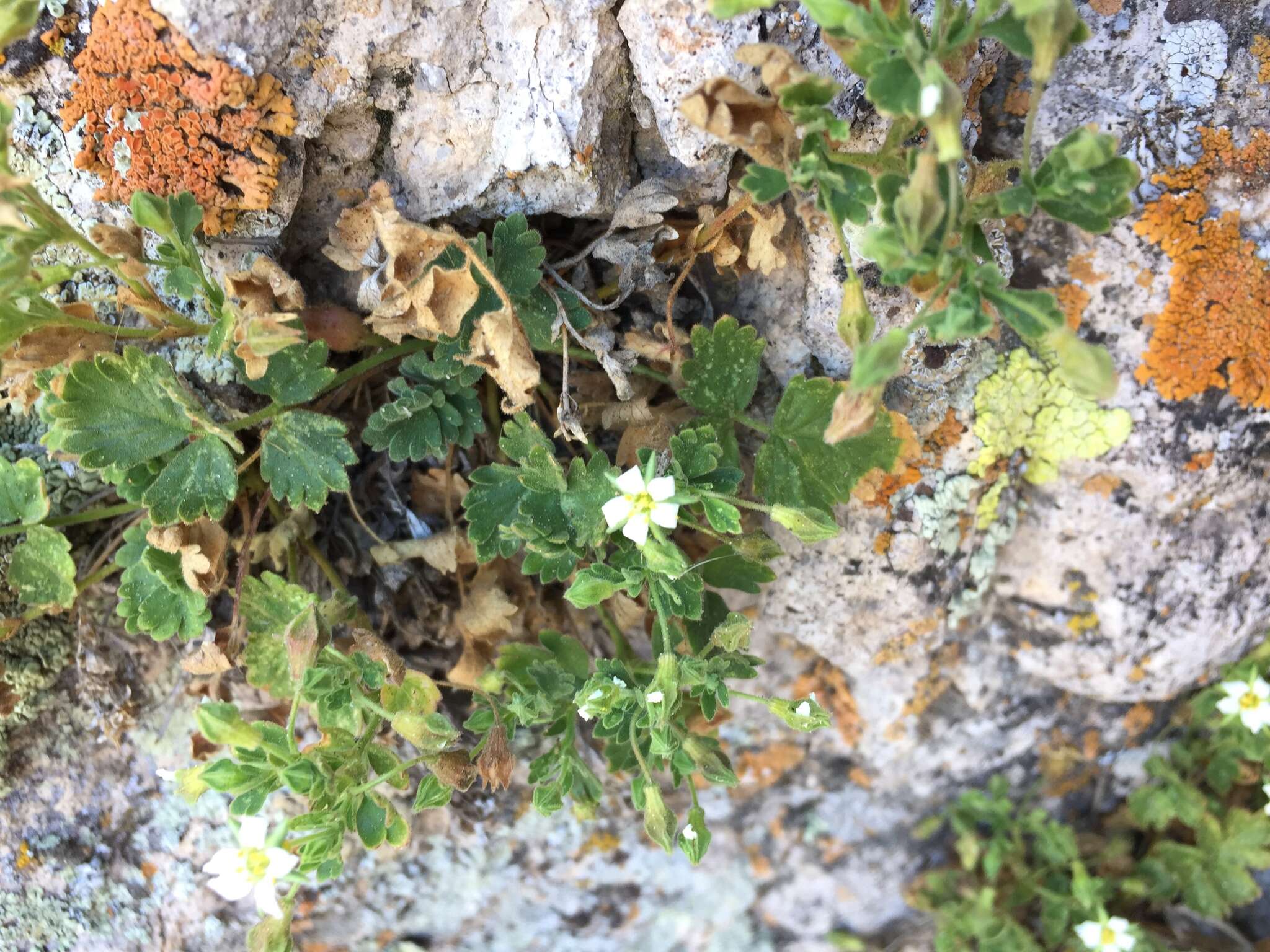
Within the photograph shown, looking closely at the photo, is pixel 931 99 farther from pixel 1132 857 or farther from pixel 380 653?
pixel 1132 857

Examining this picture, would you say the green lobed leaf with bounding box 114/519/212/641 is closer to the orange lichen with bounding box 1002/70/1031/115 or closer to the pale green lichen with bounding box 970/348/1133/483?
the pale green lichen with bounding box 970/348/1133/483

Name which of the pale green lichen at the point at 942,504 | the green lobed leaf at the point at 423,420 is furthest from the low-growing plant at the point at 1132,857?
the green lobed leaf at the point at 423,420

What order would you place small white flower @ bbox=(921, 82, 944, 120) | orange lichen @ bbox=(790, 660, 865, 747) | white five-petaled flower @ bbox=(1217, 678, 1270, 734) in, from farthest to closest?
orange lichen @ bbox=(790, 660, 865, 747), white five-petaled flower @ bbox=(1217, 678, 1270, 734), small white flower @ bbox=(921, 82, 944, 120)

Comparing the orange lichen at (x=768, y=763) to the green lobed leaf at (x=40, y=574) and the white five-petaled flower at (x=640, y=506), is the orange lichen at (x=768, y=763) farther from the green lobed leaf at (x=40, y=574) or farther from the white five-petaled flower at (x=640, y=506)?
the green lobed leaf at (x=40, y=574)

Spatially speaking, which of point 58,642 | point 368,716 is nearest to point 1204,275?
point 368,716

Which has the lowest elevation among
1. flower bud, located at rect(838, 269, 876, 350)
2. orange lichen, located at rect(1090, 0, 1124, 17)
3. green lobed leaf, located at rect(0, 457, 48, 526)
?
green lobed leaf, located at rect(0, 457, 48, 526)

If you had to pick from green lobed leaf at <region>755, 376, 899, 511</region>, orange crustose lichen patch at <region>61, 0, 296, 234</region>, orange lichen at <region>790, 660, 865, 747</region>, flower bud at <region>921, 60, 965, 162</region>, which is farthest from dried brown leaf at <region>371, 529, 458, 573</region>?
flower bud at <region>921, 60, 965, 162</region>

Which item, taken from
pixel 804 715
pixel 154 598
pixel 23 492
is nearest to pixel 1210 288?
pixel 804 715
